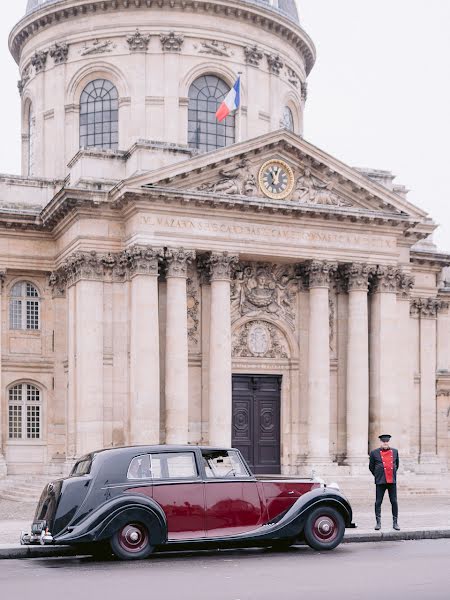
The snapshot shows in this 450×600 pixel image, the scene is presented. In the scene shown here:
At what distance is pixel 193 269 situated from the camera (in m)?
38.5

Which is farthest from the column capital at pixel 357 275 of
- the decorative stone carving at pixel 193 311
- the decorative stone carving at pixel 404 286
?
the decorative stone carving at pixel 193 311

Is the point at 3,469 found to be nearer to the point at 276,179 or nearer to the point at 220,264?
the point at 220,264

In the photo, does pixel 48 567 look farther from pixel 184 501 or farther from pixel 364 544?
pixel 364 544

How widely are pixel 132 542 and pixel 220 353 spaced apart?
2003cm

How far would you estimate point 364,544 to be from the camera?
68.9 feet

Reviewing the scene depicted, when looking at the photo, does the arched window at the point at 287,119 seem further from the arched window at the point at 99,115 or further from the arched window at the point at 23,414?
the arched window at the point at 23,414

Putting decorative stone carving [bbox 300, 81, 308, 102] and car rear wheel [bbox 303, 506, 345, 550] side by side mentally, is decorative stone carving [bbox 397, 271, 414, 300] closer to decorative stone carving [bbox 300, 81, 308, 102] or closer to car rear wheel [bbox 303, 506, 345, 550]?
decorative stone carving [bbox 300, 81, 308, 102]

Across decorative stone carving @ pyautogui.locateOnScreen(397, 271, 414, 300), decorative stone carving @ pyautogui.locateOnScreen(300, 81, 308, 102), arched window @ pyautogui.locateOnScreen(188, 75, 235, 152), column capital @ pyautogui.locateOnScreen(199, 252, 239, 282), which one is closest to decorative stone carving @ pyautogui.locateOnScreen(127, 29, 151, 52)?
arched window @ pyautogui.locateOnScreen(188, 75, 235, 152)

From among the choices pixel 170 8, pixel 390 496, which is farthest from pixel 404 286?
pixel 390 496

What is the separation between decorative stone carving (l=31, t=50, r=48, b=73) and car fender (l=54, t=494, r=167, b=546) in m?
32.1

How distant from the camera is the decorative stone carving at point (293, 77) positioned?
48.9 m

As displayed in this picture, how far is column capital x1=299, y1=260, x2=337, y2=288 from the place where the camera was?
1538 inches

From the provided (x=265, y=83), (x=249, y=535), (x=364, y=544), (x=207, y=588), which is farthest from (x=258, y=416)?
(x=207, y=588)

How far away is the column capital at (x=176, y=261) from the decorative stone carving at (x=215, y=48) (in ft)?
39.9
